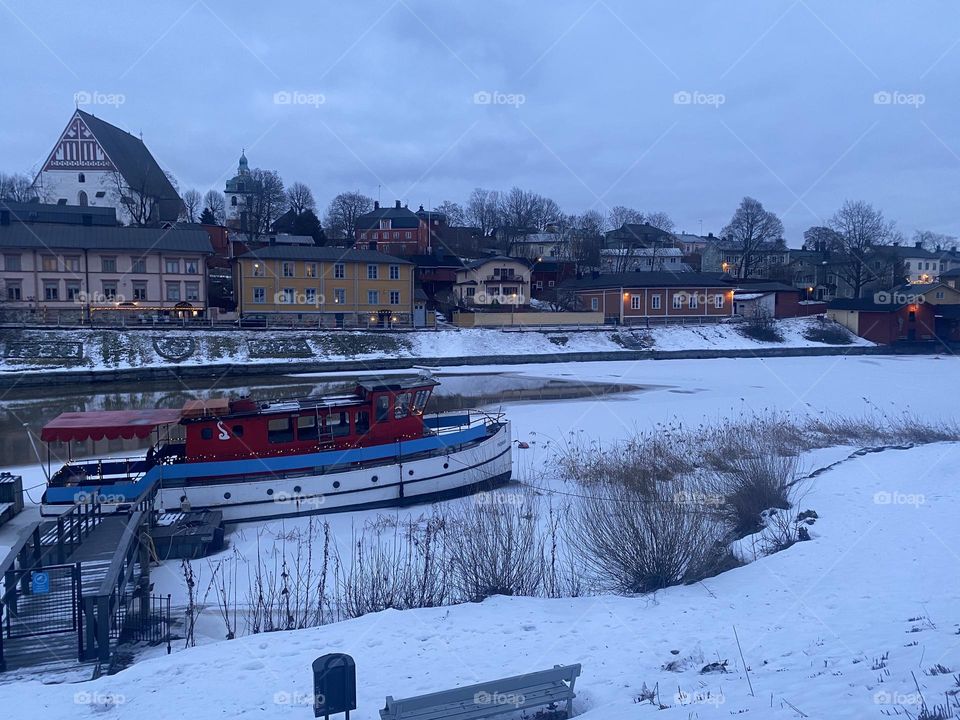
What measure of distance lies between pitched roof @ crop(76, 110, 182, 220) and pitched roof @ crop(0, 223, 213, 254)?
19.1m

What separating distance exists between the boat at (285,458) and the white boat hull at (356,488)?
2cm

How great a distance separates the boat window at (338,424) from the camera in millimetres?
17172

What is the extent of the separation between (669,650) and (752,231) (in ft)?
292

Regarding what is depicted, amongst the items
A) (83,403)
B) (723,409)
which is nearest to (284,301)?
(83,403)

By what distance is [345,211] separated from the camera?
9556 cm

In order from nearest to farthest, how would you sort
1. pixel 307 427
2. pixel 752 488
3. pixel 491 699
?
1. pixel 491 699
2. pixel 752 488
3. pixel 307 427

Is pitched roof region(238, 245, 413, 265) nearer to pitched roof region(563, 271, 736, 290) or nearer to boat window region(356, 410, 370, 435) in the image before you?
pitched roof region(563, 271, 736, 290)

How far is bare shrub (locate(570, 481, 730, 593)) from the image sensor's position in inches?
397

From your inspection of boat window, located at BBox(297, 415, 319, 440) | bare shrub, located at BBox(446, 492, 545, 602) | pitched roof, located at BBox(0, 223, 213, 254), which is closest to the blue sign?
bare shrub, located at BBox(446, 492, 545, 602)

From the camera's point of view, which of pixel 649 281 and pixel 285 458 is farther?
pixel 649 281

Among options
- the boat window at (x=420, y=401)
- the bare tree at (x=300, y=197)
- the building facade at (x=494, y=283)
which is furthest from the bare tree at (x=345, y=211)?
the boat window at (x=420, y=401)

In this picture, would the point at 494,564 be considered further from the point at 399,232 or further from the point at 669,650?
the point at 399,232

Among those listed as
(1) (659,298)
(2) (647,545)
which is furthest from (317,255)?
(2) (647,545)

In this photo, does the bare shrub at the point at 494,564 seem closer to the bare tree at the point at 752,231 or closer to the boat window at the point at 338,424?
the boat window at the point at 338,424
